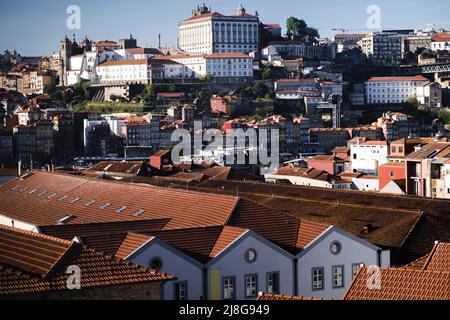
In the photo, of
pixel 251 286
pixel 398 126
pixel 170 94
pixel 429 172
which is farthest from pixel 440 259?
pixel 170 94

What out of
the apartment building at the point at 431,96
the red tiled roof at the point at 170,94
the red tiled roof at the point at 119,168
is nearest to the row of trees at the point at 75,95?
the red tiled roof at the point at 170,94

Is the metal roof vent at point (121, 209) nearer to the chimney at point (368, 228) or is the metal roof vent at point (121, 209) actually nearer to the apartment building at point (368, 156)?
the chimney at point (368, 228)

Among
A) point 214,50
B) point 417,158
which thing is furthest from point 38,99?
point 417,158

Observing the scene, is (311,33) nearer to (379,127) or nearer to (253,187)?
(379,127)

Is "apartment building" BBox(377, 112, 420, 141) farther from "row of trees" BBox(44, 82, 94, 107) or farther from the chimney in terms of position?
the chimney

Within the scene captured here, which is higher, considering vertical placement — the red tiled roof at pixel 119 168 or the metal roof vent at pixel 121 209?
the metal roof vent at pixel 121 209

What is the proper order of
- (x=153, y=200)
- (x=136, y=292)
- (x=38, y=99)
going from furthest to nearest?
1. (x=38, y=99)
2. (x=153, y=200)
3. (x=136, y=292)
